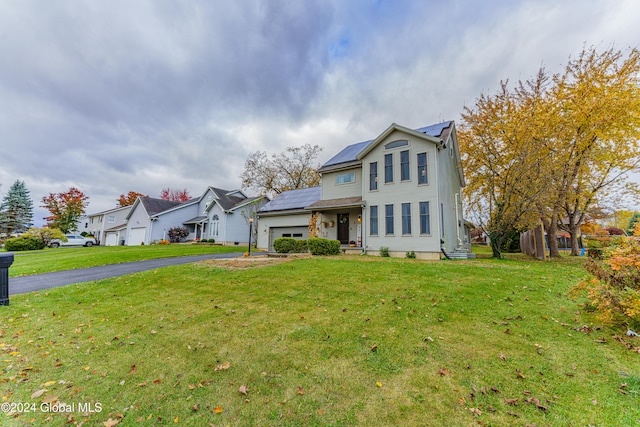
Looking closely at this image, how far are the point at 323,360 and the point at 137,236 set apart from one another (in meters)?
37.0

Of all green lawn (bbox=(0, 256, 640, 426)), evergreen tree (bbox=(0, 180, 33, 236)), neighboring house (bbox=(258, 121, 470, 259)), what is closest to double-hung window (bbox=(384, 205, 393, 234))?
neighboring house (bbox=(258, 121, 470, 259))

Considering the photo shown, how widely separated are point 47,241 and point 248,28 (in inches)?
1304

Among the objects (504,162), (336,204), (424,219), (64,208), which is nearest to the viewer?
(424,219)

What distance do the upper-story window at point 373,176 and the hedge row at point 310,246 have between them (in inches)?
163

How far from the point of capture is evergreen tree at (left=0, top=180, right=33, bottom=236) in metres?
39.6

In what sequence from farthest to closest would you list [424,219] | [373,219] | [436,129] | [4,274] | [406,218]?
[436,129] < [373,219] < [406,218] < [424,219] < [4,274]

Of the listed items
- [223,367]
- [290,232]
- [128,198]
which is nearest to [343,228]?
[290,232]

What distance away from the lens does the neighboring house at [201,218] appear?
92.7ft

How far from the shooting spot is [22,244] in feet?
81.4

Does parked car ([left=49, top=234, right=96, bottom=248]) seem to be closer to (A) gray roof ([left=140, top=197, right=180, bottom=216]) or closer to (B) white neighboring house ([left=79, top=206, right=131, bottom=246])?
(B) white neighboring house ([left=79, top=206, right=131, bottom=246])

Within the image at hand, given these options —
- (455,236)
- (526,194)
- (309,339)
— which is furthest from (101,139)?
(526,194)

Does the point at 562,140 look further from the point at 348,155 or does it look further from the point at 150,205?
the point at 150,205

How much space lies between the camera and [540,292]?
266 inches

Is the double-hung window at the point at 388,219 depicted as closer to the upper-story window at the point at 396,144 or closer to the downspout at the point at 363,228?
the downspout at the point at 363,228
